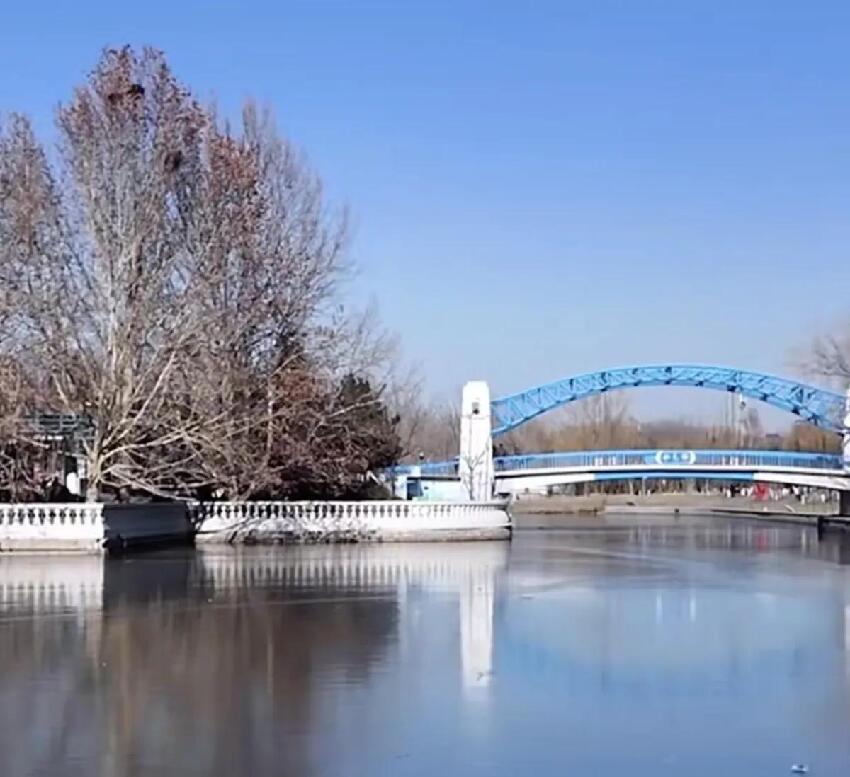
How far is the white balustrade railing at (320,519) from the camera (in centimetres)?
3272

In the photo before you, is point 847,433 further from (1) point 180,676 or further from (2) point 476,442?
(1) point 180,676

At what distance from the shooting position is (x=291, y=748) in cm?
805

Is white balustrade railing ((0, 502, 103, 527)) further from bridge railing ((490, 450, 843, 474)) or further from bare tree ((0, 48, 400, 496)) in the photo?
bridge railing ((490, 450, 843, 474))

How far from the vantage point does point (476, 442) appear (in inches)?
1890

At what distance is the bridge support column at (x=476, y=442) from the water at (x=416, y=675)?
25.2 m

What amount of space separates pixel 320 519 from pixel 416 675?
22.4m

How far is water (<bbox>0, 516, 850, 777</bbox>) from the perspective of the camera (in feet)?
26.2

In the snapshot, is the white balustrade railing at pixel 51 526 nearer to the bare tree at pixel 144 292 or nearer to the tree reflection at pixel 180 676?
the bare tree at pixel 144 292

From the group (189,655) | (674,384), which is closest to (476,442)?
(674,384)

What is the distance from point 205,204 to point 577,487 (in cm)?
5592

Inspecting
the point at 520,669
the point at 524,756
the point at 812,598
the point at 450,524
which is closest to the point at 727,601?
the point at 812,598

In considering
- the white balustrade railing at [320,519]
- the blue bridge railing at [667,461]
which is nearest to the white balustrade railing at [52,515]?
the white balustrade railing at [320,519]

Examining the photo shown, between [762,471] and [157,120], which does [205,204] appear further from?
[762,471]

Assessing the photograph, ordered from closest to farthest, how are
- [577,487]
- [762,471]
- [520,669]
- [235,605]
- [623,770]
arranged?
[623,770] → [520,669] → [235,605] → [762,471] → [577,487]
